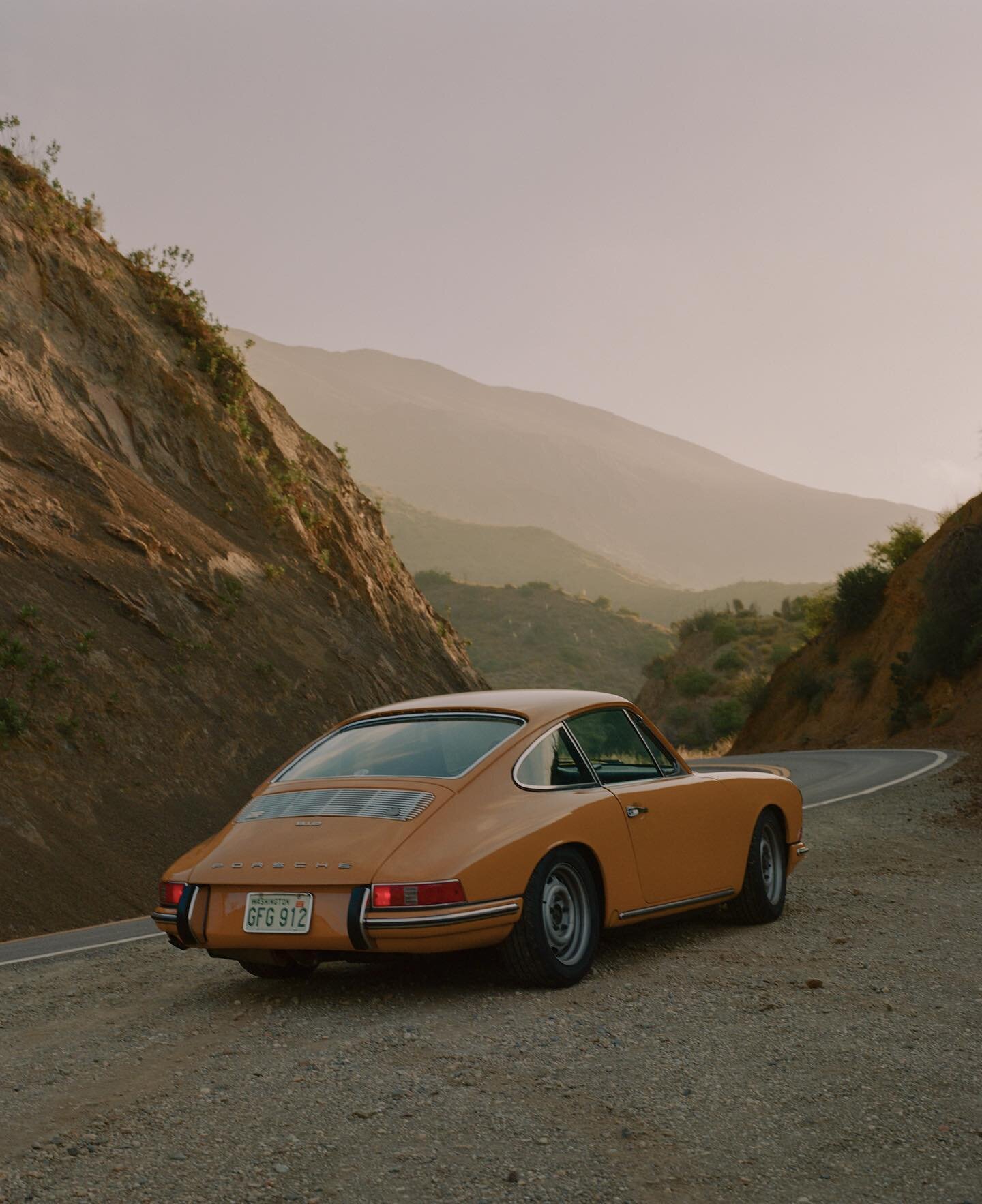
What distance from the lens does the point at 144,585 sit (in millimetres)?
19172

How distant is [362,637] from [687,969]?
18793 millimetres

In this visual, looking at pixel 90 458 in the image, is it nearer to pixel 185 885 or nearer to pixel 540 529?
pixel 185 885

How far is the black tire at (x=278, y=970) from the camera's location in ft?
21.2

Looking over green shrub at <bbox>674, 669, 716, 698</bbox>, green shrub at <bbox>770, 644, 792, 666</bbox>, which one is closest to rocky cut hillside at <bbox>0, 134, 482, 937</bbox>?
green shrub at <bbox>674, 669, 716, 698</bbox>

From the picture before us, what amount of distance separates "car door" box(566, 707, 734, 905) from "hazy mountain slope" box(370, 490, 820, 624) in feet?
383

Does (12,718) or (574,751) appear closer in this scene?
(574,751)

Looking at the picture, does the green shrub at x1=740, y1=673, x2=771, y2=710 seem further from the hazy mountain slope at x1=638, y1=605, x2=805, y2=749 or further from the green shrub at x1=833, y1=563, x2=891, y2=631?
the green shrub at x1=833, y1=563, x2=891, y2=631

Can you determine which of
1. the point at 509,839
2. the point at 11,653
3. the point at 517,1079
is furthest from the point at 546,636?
the point at 517,1079

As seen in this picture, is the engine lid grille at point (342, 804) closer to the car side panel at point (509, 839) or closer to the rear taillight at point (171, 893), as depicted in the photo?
the car side panel at point (509, 839)

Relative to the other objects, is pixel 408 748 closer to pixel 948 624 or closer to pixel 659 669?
pixel 948 624

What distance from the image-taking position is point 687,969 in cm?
650

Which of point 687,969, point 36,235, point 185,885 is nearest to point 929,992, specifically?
point 687,969

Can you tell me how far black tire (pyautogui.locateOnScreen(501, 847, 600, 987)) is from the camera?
19.3ft

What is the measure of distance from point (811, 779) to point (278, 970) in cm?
1689
